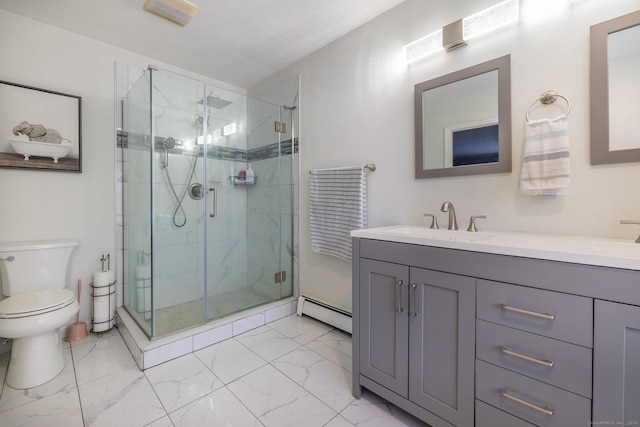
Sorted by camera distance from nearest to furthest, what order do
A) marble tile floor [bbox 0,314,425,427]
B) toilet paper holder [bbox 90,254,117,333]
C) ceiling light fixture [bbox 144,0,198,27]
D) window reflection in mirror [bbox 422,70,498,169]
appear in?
marble tile floor [bbox 0,314,425,427] → window reflection in mirror [bbox 422,70,498,169] → ceiling light fixture [bbox 144,0,198,27] → toilet paper holder [bbox 90,254,117,333]

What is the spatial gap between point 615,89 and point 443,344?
1332 mm

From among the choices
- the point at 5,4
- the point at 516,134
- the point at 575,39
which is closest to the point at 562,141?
the point at 516,134

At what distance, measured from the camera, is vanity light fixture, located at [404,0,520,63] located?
143cm

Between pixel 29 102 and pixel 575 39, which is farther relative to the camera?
pixel 29 102

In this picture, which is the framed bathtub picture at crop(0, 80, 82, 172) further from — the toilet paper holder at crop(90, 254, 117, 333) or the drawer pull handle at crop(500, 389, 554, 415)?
the drawer pull handle at crop(500, 389, 554, 415)

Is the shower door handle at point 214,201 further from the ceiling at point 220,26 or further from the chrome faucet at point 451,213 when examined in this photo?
the chrome faucet at point 451,213

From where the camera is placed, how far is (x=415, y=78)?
70.6 inches

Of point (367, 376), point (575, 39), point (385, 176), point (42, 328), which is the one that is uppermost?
point (575, 39)

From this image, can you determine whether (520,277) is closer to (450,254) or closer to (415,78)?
(450,254)

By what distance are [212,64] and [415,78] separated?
80.2 inches

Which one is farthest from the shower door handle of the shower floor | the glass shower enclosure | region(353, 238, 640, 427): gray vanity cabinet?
region(353, 238, 640, 427): gray vanity cabinet

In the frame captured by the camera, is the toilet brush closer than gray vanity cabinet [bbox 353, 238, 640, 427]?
No

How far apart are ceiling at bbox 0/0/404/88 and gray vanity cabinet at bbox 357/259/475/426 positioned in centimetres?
180

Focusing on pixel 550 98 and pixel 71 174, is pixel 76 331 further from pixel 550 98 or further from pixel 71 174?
pixel 550 98
